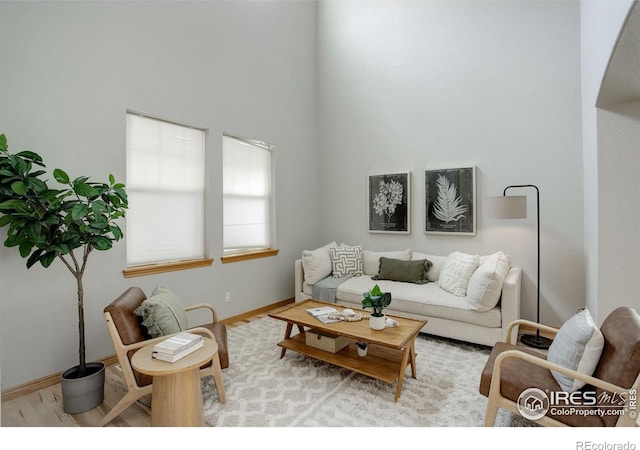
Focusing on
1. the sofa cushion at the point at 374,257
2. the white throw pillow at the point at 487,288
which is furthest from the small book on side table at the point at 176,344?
the sofa cushion at the point at 374,257

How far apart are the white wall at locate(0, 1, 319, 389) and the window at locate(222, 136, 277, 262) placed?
0.15m

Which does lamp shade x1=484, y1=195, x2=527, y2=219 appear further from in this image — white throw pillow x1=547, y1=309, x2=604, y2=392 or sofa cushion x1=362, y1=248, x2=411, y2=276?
white throw pillow x1=547, y1=309, x2=604, y2=392

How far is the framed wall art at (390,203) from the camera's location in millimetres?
4340

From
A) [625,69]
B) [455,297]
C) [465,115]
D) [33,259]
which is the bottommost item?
[455,297]

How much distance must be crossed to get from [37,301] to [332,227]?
3632 millimetres

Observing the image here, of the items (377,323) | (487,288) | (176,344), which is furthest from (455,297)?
(176,344)

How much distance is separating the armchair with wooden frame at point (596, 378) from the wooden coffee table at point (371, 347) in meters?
0.57

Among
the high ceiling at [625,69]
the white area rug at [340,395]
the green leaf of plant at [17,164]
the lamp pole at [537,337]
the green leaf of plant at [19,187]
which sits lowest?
the white area rug at [340,395]

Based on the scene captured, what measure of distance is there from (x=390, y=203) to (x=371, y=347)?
92.0 inches

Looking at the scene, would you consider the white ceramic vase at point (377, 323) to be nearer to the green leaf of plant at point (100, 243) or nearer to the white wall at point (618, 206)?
the white wall at point (618, 206)

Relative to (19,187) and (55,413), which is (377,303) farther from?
(19,187)

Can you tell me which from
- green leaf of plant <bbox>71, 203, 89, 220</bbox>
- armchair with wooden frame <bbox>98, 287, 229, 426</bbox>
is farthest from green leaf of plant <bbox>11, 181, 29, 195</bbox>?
armchair with wooden frame <bbox>98, 287, 229, 426</bbox>

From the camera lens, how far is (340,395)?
2244 mm
